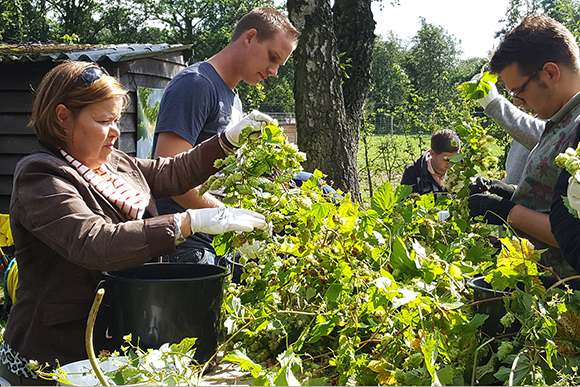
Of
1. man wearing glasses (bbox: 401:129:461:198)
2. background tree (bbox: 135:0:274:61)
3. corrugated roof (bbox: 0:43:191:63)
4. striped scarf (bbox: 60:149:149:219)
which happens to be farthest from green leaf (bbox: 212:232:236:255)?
background tree (bbox: 135:0:274:61)

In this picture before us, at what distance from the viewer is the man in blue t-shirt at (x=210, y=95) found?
2207 millimetres

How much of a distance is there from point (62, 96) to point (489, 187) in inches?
58.0

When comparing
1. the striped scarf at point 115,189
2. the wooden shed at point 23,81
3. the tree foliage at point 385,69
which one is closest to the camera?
the striped scarf at point 115,189

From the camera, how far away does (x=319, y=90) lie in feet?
14.2

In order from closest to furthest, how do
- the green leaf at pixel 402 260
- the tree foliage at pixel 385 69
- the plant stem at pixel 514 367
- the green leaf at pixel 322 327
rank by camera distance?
the plant stem at pixel 514 367 < the green leaf at pixel 402 260 < the green leaf at pixel 322 327 < the tree foliage at pixel 385 69

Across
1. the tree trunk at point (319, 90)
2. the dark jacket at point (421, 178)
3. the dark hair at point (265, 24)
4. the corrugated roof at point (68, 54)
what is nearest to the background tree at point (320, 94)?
the tree trunk at point (319, 90)

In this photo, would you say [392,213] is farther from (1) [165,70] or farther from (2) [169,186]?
(1) [165,70]

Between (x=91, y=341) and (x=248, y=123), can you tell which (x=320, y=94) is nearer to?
(x=248, y=123)

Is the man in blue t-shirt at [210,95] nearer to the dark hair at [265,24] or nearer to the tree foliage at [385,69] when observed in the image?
the dark hair at [265,24]

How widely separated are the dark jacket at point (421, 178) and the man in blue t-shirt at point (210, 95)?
1880mm

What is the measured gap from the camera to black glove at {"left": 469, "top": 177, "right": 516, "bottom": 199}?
184cm

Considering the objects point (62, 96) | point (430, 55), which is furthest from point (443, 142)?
point (430, 55)

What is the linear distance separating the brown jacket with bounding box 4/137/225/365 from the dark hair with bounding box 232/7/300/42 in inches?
51.2

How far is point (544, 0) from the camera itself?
3294 cm
